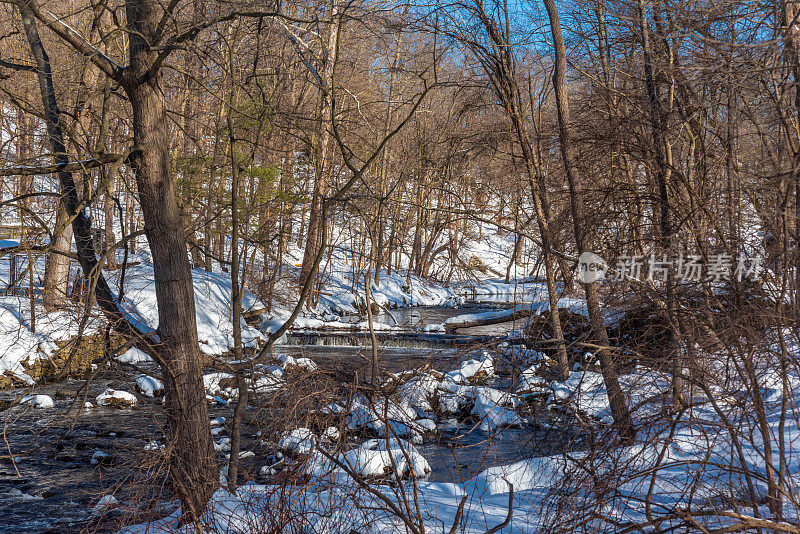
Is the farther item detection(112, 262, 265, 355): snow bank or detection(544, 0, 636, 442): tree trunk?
detection(112, 262, 265, 355): snow bank

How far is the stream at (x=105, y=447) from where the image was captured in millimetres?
6070

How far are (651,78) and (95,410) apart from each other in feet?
34.6

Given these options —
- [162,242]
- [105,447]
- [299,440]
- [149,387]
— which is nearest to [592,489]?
[299,440]

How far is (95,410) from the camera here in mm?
11227

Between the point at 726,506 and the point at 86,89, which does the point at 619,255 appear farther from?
the point at 86,89

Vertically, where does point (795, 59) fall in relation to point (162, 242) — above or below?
above

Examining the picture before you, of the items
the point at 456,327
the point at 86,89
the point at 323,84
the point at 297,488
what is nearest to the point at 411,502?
the point at 297,488

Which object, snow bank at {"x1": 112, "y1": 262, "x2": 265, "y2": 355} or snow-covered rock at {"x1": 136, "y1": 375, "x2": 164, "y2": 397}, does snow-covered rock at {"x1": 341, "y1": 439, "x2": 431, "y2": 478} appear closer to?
snow-covered rock at {"x1": 136, "y1": 375, "x2": 164, "y2": 397}

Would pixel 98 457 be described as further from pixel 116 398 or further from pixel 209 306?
pixel 209 306

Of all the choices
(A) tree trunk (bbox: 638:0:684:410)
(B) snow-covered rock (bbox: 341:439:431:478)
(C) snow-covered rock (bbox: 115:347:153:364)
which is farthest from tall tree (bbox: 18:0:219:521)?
(C) snow-covered rock (bbox: 115:347:153:364)

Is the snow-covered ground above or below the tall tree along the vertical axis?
below

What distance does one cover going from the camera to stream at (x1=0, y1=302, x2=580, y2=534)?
239 inches

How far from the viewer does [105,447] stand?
9492 mm

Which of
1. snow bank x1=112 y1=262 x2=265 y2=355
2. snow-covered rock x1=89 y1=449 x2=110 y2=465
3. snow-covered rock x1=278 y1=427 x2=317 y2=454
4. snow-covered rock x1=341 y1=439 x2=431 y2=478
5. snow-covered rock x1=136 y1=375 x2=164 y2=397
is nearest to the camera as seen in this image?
snow-covered rock x1=278 y1=427 x2=317 y2=454
